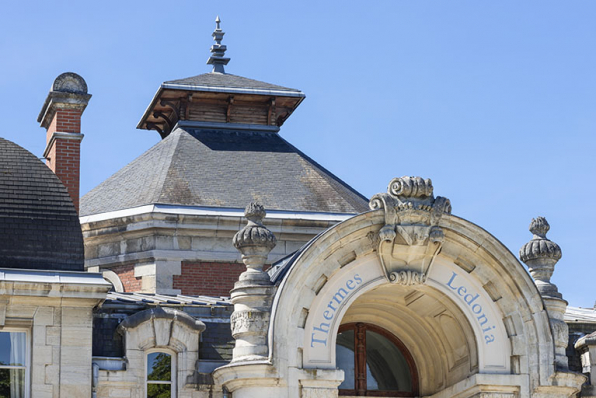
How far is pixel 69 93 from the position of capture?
1119 inches

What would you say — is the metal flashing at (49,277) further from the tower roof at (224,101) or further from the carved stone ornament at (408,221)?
the tower roof at (224,101)

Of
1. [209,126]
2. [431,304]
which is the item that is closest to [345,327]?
[431,304]

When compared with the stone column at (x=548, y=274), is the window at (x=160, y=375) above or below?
below

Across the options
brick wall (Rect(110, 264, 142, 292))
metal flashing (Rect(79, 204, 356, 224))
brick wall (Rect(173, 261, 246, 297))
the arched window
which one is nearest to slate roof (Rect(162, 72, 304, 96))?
metal flashing (Rect(79, 204, 356, 224))

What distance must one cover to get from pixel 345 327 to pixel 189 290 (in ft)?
18.9

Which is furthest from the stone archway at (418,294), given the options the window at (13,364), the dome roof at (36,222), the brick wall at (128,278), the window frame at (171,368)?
the brick wall at (128,278)

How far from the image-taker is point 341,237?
24.5 metres

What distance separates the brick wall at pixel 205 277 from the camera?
105 feet

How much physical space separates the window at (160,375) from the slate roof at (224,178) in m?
8.48

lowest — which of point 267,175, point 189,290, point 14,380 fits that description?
point 14,380

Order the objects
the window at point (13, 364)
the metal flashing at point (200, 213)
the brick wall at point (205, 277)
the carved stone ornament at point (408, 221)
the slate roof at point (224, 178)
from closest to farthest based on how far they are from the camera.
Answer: the window at point (13, 364), the carved stone ornament at point (408, 221), the brick wall at point (205, 277), the metal flashing at point (200, 213), the slate roof at point (224, 178)

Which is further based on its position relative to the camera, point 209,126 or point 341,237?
point 209,126

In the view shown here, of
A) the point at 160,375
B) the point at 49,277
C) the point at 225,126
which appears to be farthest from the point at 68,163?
the point at 225,126

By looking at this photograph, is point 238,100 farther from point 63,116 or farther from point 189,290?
point 63,116
